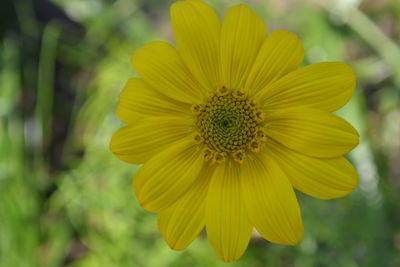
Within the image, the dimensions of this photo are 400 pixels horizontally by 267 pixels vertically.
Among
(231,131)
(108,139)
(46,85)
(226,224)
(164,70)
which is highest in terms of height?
(164,70)

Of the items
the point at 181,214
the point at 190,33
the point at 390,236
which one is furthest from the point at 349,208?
the point at 190,33

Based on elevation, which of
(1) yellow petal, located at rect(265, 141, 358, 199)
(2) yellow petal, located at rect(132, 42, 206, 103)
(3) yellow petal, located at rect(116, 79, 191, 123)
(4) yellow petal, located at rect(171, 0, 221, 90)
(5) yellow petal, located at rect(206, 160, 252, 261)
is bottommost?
(5) yellow petal, located at rect(206, 160, 252, 261)

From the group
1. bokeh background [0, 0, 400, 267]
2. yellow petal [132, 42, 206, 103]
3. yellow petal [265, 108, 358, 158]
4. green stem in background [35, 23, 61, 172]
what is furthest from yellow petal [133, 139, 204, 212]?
green stem in background [35, 23, 61, 172]

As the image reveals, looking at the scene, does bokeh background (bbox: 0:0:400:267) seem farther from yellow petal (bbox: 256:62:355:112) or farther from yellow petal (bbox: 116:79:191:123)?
yellow petal (bbox: 116:79:191:123)

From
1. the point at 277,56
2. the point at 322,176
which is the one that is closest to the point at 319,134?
the point at 322,176

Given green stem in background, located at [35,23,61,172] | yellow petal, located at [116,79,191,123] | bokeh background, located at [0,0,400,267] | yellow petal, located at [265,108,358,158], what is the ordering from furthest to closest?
1. green stem in background, located at [35,23,61,172]
2. bokeh background, located at [0,0,400,267]
3. yellow petal, located at [116,79,191,123]
4. yellow petal, located at [265,108,358,158]

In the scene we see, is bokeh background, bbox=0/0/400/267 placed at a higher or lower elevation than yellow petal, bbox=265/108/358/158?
lower

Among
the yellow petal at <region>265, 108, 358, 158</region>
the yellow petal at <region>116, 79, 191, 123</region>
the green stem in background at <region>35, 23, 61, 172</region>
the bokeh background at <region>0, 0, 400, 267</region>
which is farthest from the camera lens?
the green stem in background at <region>35, 23, 61, 172</region>

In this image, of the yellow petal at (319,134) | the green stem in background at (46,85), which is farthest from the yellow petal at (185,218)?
the green stem in background at (46,85)

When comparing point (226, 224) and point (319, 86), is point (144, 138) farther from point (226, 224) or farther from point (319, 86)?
point (319, 86)
